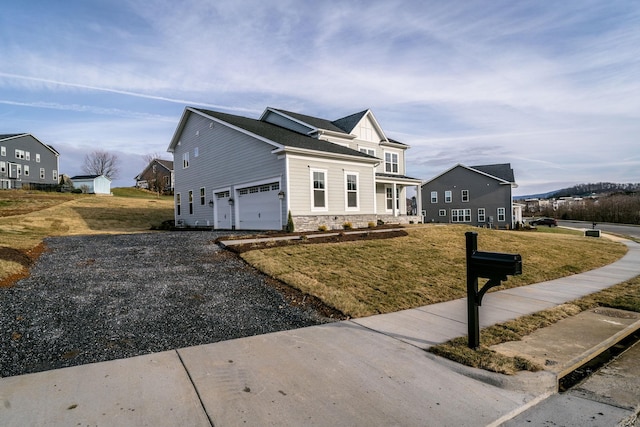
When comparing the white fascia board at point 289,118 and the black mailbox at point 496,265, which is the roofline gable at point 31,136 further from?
the black mailbox at point 496,265

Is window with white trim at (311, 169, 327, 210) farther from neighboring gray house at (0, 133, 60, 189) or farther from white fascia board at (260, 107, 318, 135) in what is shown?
neighboring gray house at (0, 133, 60, 189)

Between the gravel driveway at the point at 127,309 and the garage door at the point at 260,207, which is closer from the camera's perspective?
the gravel driveway at the point at 127,309

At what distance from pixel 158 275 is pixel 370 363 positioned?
5.41m

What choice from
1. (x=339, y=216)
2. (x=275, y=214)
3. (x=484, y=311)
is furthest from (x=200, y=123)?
(x=484, y=311)

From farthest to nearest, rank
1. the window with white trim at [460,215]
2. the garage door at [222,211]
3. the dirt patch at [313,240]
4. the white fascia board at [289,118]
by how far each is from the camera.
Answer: the window with white trim at [460,215]
the white fascia board at [289,118]
the garage door at [222,211]
the dirt patch at [313,240]

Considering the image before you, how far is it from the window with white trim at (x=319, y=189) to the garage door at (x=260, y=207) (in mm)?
1613

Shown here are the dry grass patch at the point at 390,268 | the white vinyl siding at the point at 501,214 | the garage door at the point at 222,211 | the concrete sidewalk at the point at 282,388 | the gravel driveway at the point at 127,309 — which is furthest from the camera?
the white vinyl siding at the point at 501,214

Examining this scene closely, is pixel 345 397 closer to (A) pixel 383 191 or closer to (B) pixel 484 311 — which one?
(B) pixel 484 311

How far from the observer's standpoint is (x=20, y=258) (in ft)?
27.4

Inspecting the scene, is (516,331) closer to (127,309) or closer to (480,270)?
(480,270)

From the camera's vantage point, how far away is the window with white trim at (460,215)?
138 ft

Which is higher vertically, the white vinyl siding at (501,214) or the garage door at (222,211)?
the garage door at (222,211)

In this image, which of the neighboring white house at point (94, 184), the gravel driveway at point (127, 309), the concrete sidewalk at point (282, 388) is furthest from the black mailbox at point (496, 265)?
the neighboring white house at point (94, 184)

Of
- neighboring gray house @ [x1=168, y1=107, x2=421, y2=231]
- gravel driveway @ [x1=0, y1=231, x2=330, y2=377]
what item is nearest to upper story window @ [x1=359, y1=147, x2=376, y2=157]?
neighboring gray house @ [x1=168, y1=107, x2=421, y2=231]
